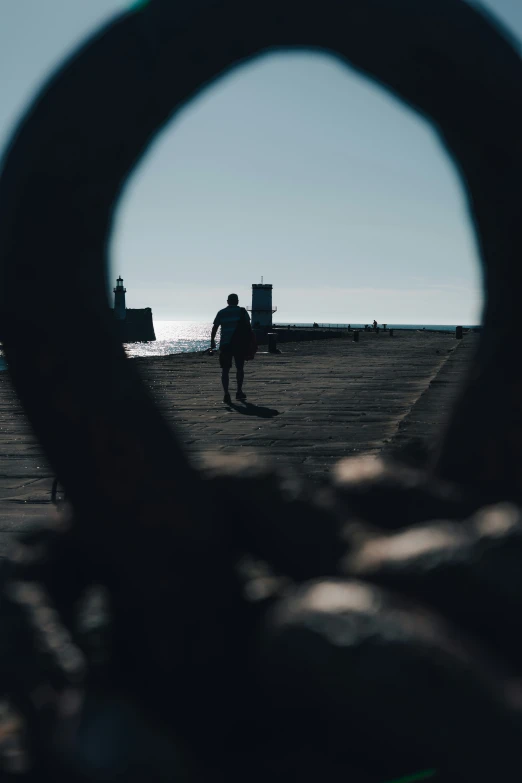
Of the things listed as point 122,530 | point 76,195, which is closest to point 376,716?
point 122,530

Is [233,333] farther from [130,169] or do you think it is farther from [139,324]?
[139,324]

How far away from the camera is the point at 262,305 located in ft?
171

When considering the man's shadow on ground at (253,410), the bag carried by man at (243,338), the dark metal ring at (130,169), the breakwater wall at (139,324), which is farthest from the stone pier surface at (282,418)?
the breakwater wall at (139,324)

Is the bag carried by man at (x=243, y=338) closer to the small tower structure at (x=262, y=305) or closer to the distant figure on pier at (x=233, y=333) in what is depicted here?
the distant figure on pier at (x=233, y=333)

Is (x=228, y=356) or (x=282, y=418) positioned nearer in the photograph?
(x=282, y=418)

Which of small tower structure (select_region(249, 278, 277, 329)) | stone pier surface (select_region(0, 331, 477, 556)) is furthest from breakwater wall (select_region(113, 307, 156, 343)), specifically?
stone pier surface (select_region(0, 331, 477, 556))

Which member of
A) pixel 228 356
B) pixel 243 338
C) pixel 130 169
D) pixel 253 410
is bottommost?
pixel 253 410

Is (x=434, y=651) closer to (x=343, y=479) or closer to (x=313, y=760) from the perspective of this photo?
(x=313, y=760)

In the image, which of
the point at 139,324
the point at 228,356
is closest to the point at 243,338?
the point at 228,356

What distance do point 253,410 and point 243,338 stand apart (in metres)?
1.28

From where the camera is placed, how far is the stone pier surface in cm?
486

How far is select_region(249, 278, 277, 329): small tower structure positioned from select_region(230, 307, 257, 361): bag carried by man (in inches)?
1682

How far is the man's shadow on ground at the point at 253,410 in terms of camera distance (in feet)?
25.5

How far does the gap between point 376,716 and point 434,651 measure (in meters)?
0.11
